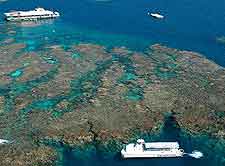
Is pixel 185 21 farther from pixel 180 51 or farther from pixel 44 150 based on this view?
pixel 44 150

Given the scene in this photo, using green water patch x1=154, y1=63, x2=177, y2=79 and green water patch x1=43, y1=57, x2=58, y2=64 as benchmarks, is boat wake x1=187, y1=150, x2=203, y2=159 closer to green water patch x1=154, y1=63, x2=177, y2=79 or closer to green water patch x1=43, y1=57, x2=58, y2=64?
green water patch x1=154, y1=63, x2=177, y2=79

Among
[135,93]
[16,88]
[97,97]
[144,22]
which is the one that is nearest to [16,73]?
[16,88]

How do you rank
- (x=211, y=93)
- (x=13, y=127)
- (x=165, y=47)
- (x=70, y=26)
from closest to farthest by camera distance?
(x=13, y=127) → (x=211, y=93) → (x=165, y=47) → (x=70, y=26)

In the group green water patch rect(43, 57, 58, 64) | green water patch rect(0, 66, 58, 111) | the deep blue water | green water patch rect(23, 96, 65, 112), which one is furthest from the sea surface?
green water patch rect(23, 96, 65, 112)

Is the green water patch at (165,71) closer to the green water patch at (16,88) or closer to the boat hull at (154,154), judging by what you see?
the green water patch at (16,88)

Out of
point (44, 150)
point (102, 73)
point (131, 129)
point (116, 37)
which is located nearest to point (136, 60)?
point (102, 73)

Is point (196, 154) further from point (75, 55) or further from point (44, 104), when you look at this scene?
point (75, 55)
